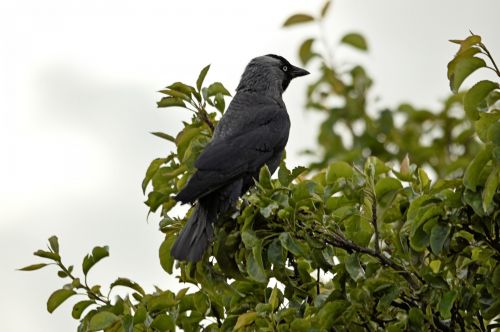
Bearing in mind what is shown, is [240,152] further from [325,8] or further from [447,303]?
[447,303]

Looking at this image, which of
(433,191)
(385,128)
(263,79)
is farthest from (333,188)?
(385,128)

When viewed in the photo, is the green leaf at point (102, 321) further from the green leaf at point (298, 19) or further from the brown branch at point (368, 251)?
the green leaf at point (298, 19)

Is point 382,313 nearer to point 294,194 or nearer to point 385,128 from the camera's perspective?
point 294,194

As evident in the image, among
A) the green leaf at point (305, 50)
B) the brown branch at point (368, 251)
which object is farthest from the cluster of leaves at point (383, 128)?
the brown branch at point (368, 251)

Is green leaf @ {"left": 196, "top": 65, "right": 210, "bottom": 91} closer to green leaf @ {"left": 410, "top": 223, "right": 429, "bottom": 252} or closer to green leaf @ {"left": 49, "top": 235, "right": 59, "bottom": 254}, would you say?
green leaf @ {"left": 49, "top": 235, "right": 59, "bottom": 254}

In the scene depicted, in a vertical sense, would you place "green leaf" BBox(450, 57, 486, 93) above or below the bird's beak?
below

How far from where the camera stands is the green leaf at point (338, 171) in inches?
195

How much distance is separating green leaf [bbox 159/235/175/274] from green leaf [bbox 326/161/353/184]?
1.06 meters

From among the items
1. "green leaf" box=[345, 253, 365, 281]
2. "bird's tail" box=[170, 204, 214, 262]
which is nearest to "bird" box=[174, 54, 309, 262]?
"bird's tail" box=[170, 204, 214, 262]

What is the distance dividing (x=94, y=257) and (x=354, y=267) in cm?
147

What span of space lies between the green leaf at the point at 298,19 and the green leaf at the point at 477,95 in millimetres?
3593

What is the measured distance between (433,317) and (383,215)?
2.10 ft

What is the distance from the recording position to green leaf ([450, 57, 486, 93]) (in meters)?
4.50

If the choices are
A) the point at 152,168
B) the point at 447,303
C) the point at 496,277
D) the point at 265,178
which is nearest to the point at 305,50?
the point at 152,168
